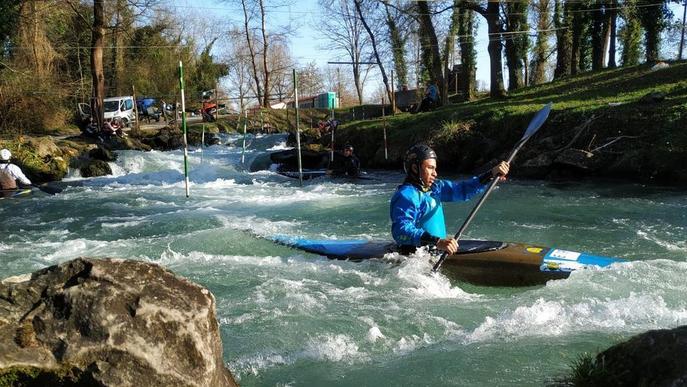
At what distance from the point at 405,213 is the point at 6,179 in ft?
29.8

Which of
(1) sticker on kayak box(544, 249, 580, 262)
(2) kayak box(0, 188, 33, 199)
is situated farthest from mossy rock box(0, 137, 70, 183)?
(1) sticker on kayak box(544, 249, 580, 262)

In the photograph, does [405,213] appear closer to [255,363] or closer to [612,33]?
[255,363]

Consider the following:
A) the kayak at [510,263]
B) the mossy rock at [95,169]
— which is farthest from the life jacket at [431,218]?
the mossy rock at [95,169]

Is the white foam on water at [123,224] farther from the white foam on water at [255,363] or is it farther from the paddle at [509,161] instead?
the white foam on water at [255,363]

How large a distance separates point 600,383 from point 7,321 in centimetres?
248

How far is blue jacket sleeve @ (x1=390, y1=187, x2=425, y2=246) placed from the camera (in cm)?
488

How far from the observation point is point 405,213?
4938mm

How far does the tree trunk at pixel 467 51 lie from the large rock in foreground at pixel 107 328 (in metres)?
23.0

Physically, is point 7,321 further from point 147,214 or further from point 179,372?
point 147,214

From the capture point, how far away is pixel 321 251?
6.27m

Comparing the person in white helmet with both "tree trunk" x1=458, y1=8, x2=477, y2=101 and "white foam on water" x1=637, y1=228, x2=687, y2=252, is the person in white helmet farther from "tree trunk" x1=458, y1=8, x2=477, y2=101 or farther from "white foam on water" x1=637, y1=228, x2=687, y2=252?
"tree trunk" x1=458, y1=8, x2=477, y2=101

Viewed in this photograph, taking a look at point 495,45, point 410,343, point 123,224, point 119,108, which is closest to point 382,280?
point 410,343

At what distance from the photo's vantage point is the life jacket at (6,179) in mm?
10906

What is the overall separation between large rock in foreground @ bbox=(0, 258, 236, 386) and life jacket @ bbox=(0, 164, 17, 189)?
31.2 ft
